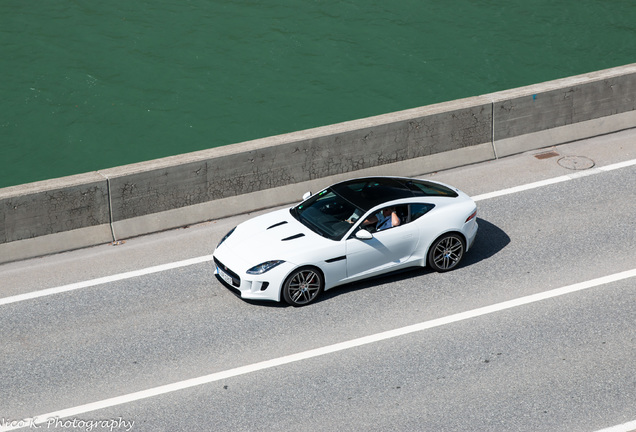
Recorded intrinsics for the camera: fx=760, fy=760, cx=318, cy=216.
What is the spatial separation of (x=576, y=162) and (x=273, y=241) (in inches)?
277

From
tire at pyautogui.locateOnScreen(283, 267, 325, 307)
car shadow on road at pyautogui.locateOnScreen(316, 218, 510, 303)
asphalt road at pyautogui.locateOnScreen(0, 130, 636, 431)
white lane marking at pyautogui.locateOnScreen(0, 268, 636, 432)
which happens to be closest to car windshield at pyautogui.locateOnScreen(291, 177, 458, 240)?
tire at pyautogui.locateOnScreen(283, 267, 325, 307)

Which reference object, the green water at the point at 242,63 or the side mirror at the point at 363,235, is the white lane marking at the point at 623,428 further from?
the green water at the point at 242,63

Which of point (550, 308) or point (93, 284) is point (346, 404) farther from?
point (93, 284)

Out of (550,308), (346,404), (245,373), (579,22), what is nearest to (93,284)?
(245,373)

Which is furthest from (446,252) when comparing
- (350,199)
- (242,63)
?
(242,63)

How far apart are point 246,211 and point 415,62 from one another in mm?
10386

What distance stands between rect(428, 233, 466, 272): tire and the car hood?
5.56 feet

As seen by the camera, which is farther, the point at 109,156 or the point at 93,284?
the point at 109,156

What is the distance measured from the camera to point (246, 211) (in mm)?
13836

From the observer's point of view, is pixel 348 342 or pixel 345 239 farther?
pixel 345 239

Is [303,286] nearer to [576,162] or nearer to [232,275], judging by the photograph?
[232,275]

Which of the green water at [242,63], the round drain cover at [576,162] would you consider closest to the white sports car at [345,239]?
the round drain cover at [576,162]

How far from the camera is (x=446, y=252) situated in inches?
457

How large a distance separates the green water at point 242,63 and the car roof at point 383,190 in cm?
756
